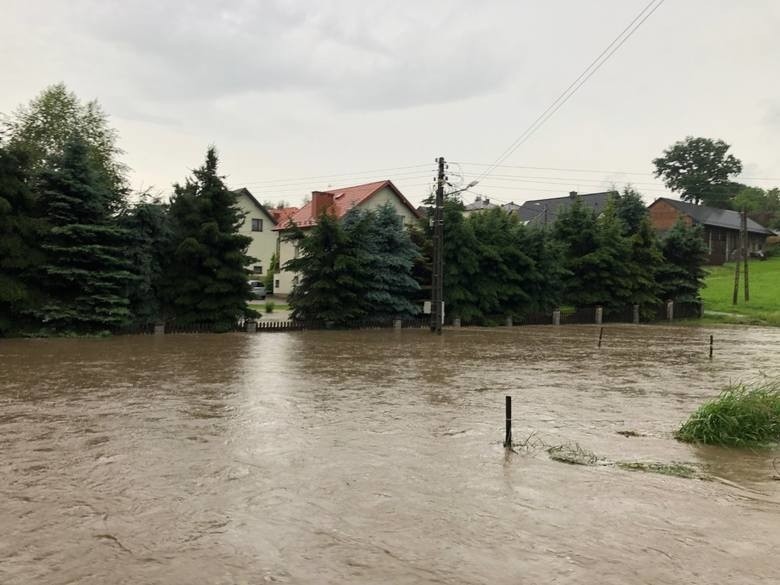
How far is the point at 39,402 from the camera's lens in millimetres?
10711

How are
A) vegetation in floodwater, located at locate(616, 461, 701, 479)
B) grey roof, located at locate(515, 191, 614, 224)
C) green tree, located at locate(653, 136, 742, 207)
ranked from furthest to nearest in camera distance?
1. green tree, located at locate(653, 136, 742, 207)
2. grey roof, located at locate(515, 191, 614, 224)
3. vegetation in floodwater, located at locate(616, 461, 701, 479)

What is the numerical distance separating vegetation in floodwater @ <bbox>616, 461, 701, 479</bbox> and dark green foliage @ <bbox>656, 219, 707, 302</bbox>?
120 feet

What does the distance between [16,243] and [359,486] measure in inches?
764

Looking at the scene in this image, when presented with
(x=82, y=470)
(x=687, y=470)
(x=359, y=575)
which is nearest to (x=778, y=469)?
(x=687, y=470)

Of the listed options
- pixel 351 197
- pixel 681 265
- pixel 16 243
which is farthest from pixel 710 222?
pixel 16 243

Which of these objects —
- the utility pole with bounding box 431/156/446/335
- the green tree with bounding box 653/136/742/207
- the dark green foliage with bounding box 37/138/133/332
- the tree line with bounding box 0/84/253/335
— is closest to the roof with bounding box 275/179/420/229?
the utility pole with bounding box 431/156/446/335

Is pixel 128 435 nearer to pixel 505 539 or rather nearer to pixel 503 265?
pixel 505 539

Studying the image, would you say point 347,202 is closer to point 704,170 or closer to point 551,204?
point 551,204

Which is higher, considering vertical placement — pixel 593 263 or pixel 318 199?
pixel 318 199

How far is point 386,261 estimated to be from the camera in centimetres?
2969

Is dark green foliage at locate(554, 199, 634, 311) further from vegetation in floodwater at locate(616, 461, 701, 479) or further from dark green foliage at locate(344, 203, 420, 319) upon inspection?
vegetation in floodwater at locate(616, 461, 701, 479)

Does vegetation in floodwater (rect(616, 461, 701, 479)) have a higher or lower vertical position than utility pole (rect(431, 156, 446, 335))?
lower

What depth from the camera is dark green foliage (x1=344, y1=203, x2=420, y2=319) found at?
95.9ft

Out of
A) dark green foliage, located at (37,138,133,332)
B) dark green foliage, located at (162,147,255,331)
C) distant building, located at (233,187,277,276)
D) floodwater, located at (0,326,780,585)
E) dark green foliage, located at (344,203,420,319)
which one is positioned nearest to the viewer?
floodwater, located at (0,326,780,585)
